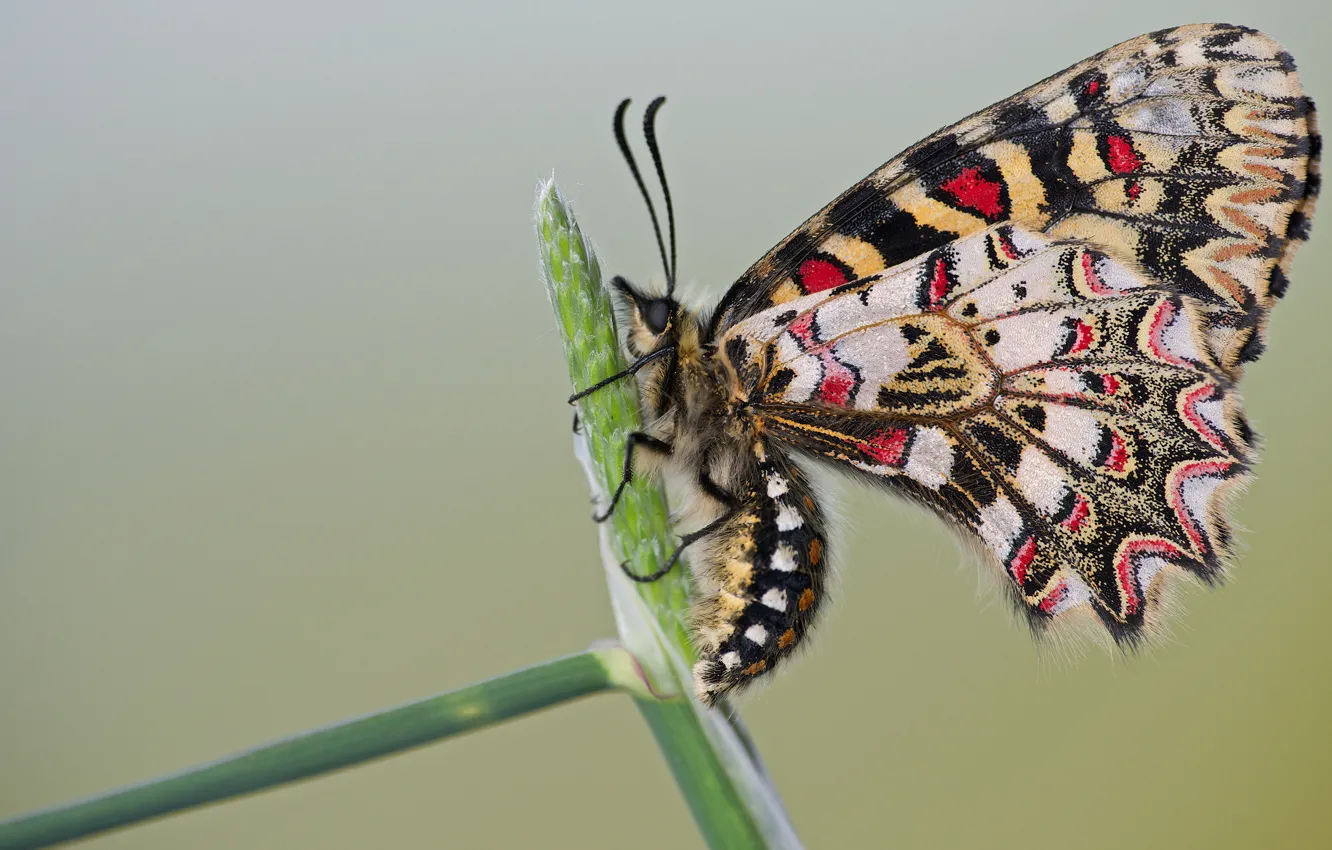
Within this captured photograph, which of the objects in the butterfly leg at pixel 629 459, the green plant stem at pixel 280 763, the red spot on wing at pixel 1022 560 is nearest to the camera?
the green plant stem at pixel 280 763

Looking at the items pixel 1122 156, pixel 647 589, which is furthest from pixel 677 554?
pixel 1122 156

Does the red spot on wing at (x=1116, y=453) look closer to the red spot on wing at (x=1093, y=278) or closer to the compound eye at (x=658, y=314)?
the red spot on wing at (x=1093, y=278)

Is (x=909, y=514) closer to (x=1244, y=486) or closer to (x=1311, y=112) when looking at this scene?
(x=1244, y=486)

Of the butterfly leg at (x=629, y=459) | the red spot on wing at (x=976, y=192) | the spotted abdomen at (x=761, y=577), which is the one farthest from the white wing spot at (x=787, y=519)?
Answer: the red spot on wing at (x=976, y=192)

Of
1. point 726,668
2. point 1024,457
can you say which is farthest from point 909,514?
point 726,668

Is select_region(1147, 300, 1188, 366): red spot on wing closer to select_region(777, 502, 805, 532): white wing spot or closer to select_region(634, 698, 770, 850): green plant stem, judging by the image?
select_region(777, 502, 805, 532): white wing spot

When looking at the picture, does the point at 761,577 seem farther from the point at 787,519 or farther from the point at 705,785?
the point at 705,785
